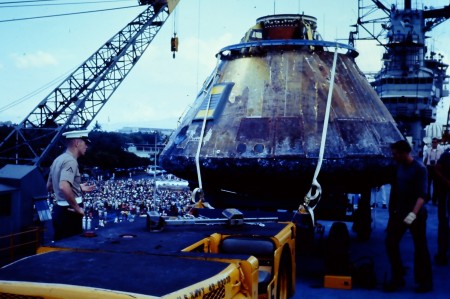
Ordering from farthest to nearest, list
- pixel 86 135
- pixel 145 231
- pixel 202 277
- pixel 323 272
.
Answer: pixel 323 272 < pixel 86 135 < pixel 145 231 < pixel 202 277

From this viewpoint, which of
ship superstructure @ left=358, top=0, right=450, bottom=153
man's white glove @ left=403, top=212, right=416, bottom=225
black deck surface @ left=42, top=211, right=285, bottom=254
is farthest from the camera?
ship superstructure @ left=358, top=0, right=450, bottom=153

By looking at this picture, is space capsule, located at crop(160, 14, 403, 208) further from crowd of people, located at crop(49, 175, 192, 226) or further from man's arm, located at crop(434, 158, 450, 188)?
crowd of people, located at crop(49, 175, 192, 226)

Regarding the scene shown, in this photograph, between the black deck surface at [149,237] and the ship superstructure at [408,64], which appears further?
the ship superstructure at [408,64]

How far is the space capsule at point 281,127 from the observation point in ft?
25.3

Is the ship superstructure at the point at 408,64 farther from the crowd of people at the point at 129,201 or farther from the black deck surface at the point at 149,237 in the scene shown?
the black deck surface at the point at 149,237

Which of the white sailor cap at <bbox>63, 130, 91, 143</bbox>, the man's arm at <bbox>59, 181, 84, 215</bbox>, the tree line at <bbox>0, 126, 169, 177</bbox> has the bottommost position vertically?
the tree line at <bbox>0, 126, 169, 177</bbox>

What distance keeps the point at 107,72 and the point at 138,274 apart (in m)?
46.2

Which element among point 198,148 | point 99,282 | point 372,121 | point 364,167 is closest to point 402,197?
point 364,167

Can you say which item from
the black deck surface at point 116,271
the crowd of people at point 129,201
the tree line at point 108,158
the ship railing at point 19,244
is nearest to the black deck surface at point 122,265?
the black deck surface at point 116,271

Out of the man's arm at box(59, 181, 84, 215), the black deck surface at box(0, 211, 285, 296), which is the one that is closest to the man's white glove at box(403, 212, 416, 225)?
the black deck surface at box(0, 211, 285, 296)

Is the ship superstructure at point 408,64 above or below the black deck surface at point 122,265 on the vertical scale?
above

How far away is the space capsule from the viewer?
7.73 m

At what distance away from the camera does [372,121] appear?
8445mm

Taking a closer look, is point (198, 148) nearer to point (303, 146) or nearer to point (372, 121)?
point (303, 146)
